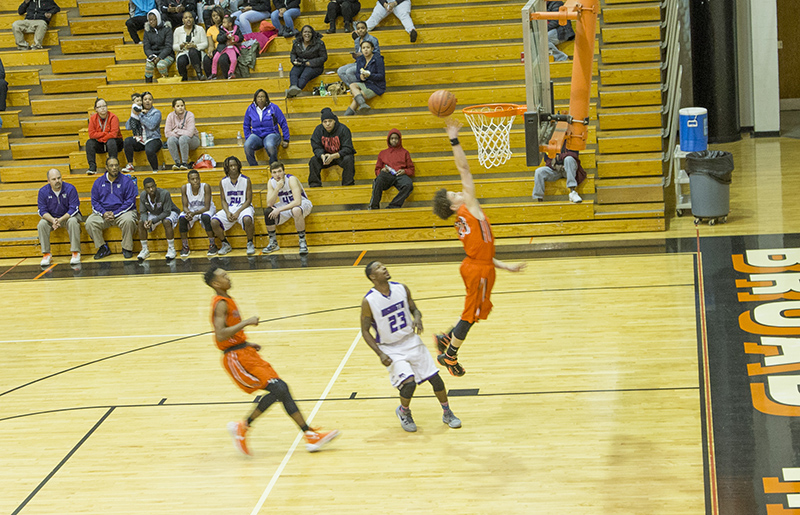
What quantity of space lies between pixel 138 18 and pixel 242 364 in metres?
11.3

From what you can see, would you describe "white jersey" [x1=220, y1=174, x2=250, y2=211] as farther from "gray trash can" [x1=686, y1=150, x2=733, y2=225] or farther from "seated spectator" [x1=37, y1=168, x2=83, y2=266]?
"gray trash can" [x1=686, y1=150, x2=733, y2=225]

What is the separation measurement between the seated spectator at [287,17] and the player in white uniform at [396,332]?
31.8ft

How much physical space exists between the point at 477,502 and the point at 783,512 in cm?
195

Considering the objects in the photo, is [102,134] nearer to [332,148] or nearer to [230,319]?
[332,148]

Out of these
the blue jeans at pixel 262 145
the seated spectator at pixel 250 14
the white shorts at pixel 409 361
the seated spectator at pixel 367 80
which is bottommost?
the white shorts at pixel 409 361

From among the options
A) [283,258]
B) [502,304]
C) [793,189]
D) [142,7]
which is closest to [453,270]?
[502,304]

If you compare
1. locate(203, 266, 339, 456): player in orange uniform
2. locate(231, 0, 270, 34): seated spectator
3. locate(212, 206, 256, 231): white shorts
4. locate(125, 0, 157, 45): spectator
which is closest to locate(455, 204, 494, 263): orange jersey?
locate(203, 266, 339, 456): player in orange uniform

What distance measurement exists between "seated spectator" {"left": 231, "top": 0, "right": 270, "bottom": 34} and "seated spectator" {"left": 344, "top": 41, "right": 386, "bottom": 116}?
268 centimetres

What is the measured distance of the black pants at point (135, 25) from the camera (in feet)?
51.9

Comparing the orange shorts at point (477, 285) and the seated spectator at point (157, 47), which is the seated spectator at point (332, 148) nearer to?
the seated spectator at point (157, 47)

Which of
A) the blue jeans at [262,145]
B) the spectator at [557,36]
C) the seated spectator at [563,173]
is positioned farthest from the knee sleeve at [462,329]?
the spectator at [557,36]

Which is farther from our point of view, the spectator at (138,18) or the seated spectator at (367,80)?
the spectator at (138,18)

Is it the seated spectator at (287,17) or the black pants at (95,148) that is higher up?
the seated spectator at (287,17)

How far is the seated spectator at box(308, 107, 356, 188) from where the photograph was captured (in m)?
13.2
